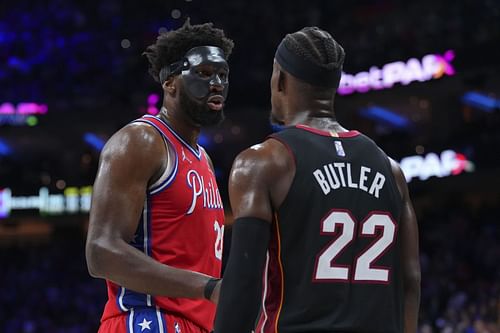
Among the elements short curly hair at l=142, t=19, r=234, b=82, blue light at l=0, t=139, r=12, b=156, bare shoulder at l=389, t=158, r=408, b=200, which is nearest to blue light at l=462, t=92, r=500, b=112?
blue light at l=0, t=139, r=12, b=156

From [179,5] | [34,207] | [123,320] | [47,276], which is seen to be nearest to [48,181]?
[34,207]

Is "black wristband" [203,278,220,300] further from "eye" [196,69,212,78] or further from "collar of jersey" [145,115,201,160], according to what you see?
"eye" [196,69,212,78]

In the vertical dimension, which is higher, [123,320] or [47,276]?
[123,320]

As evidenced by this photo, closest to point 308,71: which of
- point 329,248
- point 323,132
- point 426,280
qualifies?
point 323,132

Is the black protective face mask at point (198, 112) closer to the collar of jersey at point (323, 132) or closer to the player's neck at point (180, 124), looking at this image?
the player's neck at point (180, 124)

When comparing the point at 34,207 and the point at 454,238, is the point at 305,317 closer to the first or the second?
the point at 454,238

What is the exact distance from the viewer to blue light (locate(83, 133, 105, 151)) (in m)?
26.7

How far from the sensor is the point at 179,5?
26.3 meters

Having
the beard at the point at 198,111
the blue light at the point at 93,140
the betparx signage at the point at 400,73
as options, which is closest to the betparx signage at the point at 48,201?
the blue light at the point at 93,140

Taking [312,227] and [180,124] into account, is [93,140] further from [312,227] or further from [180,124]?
[312,227]

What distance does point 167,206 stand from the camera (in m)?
4.05

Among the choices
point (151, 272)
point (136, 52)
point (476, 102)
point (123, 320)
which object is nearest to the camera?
point (151, 272)

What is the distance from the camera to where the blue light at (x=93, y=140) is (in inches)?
1052

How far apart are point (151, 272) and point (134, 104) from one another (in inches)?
780
